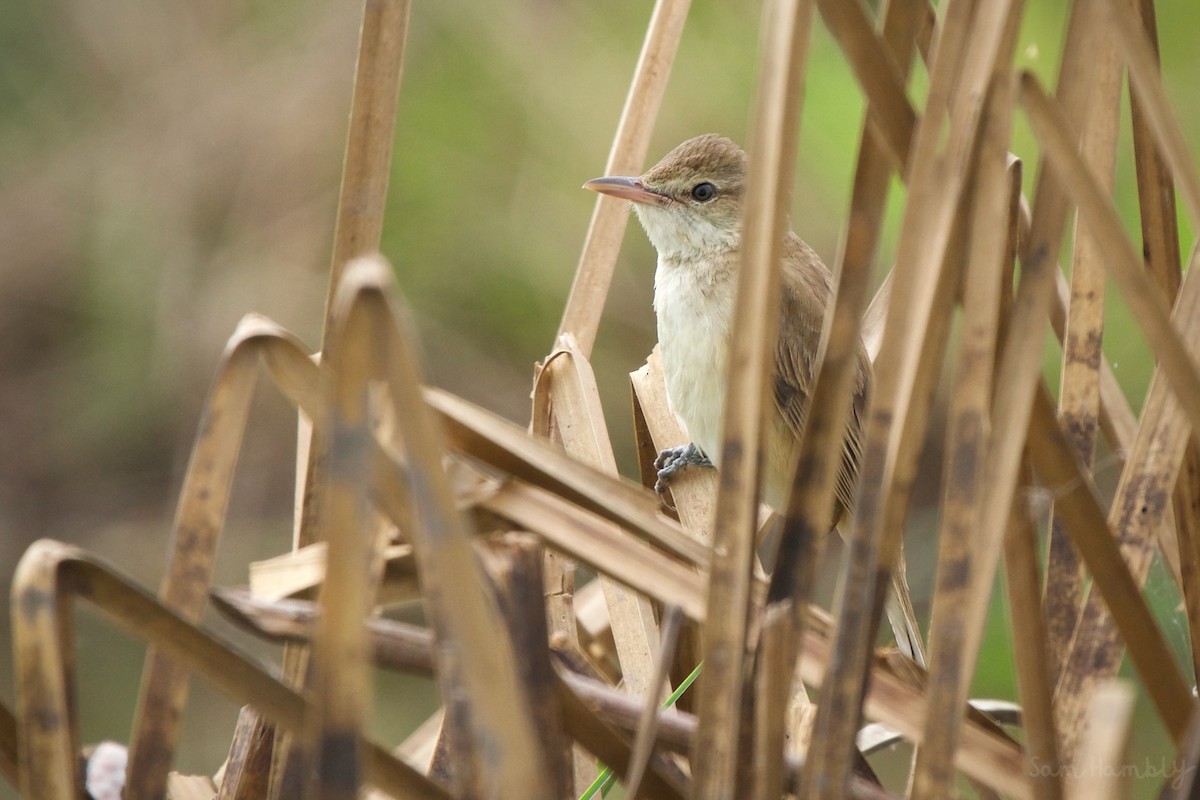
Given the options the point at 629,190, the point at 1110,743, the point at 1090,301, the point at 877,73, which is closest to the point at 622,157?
the point at 629,190

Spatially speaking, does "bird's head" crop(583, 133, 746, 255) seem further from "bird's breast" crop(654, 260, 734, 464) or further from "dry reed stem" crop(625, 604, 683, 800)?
"dry reed stem" crop(625, 604, 683, 800)

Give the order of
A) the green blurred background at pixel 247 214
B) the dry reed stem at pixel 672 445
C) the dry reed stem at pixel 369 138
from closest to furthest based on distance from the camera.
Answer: the dry reed stem at pixel 369 138 < the dry reed stem at pixel 672 445 < the green blurred background at pixel 247 214

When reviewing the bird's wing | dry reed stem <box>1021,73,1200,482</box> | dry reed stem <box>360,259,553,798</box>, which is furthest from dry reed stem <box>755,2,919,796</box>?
the bird's wing

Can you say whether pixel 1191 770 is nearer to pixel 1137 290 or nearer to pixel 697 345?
pixel 1137 290

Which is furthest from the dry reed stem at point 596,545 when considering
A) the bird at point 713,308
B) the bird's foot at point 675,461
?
the bird at point 713,308

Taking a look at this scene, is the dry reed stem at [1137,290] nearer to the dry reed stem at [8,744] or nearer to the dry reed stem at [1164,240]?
the dry reed stem at [1164,240]

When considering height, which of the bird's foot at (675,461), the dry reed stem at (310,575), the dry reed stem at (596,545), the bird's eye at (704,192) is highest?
the bird's eye at (704,192)
